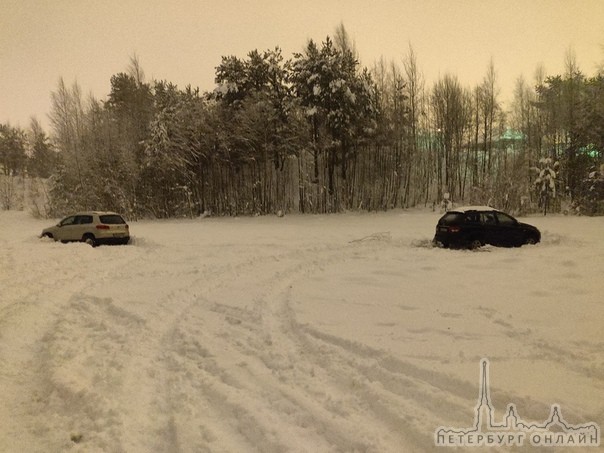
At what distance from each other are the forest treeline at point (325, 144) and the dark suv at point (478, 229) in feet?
50.0

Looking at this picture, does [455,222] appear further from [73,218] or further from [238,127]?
[238,127]

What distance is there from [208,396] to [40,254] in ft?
40.4

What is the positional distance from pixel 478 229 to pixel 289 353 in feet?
34.8

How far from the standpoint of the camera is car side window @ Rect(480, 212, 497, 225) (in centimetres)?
1347

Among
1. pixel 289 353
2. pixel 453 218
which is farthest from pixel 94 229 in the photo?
pixel 453 218

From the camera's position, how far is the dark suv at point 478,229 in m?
13.3

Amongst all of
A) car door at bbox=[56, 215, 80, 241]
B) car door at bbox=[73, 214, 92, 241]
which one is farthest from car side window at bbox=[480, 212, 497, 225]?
car door at bbox=[56, 215, 80, 241]

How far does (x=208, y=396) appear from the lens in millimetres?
4012

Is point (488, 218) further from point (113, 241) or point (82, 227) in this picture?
point (82, 227)

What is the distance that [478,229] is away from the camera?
13.4m

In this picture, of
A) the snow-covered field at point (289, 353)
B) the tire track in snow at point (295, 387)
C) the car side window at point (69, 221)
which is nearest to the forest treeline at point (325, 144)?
the car side window at point (69, 221)

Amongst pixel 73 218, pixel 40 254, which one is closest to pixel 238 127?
pixel 73 218

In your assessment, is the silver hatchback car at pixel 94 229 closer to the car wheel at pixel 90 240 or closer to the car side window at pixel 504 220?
the car wheel at pixel 90 240

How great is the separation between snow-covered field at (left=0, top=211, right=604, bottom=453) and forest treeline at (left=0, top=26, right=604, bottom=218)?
21.1 metres
